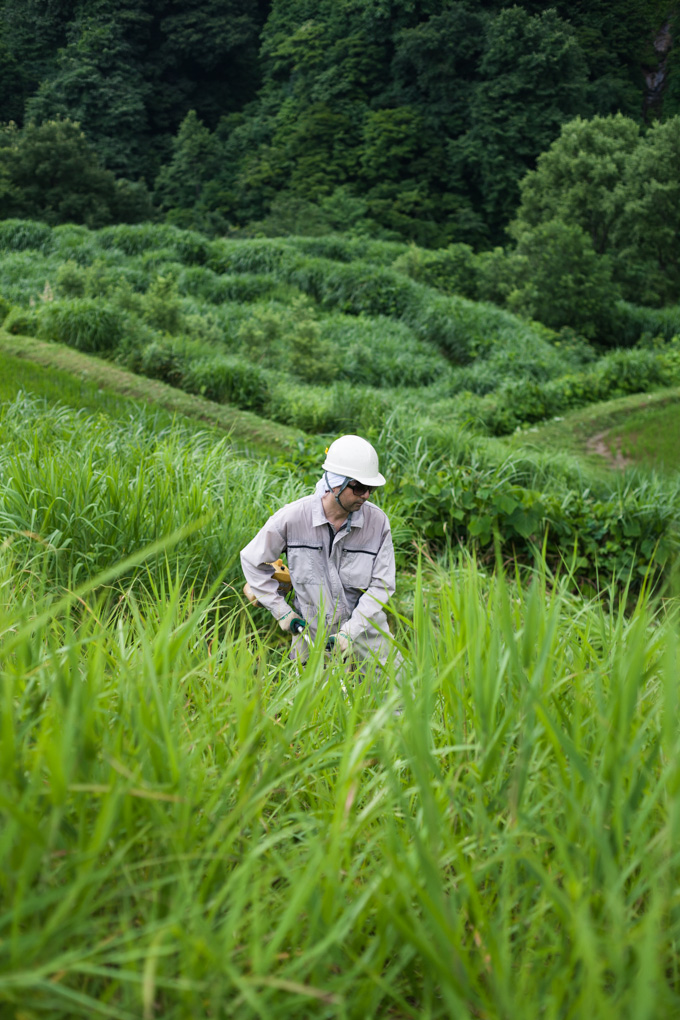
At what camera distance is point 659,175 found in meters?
23.5

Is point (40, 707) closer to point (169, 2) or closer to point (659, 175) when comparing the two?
point (659, 175)

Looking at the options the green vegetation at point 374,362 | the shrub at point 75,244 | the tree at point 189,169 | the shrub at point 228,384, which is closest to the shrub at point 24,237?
the green vegetation at point 374,362

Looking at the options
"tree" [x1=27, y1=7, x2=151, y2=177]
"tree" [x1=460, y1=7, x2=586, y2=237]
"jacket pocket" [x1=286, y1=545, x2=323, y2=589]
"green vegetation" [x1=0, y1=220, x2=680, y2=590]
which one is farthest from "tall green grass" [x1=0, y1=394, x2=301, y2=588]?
"tree" [x1=27, y1=7, x2=151, y2=177]

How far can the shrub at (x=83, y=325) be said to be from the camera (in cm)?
1052

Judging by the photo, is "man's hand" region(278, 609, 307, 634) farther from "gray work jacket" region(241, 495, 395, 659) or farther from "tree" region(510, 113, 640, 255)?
"tree" region(510, 113, 640, 255)

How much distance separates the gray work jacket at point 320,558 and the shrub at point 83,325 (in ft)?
26.9

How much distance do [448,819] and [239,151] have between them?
42.3 metres

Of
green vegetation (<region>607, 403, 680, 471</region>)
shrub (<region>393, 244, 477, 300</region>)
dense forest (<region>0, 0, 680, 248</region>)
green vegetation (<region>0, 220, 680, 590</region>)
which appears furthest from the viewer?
dense forest (<region>0, 0, 680, 248</region>)

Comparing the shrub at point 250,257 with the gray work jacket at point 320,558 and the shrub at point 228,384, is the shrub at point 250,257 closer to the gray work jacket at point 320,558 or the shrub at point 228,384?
the shrub at point 228,384

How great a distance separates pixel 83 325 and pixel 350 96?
32.5 metres

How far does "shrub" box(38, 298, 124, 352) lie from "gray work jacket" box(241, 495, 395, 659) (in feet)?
26.9

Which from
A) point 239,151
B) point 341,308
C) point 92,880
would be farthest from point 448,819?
point 239,151

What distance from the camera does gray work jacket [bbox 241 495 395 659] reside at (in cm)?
327

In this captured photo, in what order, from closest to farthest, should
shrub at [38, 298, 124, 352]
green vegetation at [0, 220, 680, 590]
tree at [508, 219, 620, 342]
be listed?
green vegetation at [0, 220, 680, 590], shrub at [38, 298, 124, 352], tree at [508, 219, 620, 342]
